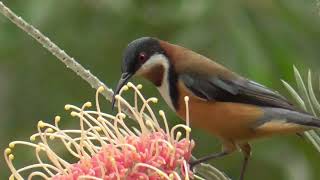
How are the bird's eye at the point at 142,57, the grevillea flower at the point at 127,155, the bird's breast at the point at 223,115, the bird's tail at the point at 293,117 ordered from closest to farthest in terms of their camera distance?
the grevillea flower at the point at 127,155, the bird's tail at the point at 293,117, the bird's eye at the point at 142,57, the bird's breast at the point at 223,115

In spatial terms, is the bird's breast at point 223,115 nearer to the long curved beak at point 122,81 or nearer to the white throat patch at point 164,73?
the white throat patch at point 164,73

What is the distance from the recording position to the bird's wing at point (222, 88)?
2.20 m

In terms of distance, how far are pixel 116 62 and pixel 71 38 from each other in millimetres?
171

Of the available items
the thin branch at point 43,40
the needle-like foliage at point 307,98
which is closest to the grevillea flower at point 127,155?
the thin branch at point 43,40

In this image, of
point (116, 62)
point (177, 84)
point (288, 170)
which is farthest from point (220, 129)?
point (116, 62)

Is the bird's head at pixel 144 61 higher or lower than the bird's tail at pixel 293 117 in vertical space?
higher

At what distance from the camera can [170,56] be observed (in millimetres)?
2273

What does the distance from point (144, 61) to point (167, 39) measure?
0.98 meters

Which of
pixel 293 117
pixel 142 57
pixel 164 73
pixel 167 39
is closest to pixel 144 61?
pixel 142 57

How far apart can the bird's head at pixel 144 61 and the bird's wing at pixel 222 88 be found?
6 centimetres

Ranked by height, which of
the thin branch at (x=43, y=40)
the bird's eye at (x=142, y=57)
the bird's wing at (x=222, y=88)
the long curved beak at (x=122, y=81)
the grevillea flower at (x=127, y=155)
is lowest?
the bird's wing at (x=222, y=88)

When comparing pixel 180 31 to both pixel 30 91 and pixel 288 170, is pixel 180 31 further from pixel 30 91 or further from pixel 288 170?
pixel 30 91

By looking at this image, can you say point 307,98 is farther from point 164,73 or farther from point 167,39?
point 167,39

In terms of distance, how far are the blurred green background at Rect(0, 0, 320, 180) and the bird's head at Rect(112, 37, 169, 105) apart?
33cm
